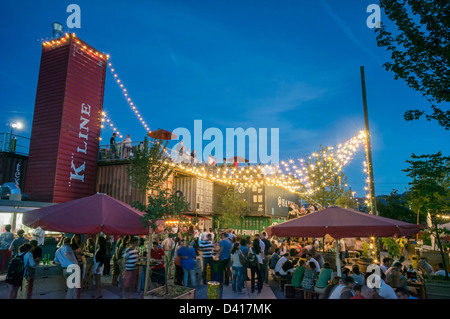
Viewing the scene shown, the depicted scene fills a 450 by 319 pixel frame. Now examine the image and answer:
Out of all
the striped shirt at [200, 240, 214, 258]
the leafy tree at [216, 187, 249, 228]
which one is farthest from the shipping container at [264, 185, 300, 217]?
the striped shirt at [200, 240, 214, 258]

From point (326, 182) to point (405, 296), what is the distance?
1104cm

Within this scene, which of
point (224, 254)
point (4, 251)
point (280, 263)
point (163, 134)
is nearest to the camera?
point (280, 263)

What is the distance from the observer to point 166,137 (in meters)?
18.0

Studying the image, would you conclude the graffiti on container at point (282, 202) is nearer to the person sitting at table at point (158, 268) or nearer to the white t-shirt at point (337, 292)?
the person sitting at table at point (158, 268)

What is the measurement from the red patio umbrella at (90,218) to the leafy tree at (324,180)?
11.4 m

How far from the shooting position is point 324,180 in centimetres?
1608

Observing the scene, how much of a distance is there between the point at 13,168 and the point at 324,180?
17551 millimetres

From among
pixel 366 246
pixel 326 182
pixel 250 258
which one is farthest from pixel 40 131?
pixel 366 246

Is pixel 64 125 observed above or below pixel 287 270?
above

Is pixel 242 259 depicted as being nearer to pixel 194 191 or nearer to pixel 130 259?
pixel 130 259

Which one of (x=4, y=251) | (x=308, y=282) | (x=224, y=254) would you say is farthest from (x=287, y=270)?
(x=4, y=251)

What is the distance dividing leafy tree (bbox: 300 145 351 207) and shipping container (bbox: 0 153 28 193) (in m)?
16.3
